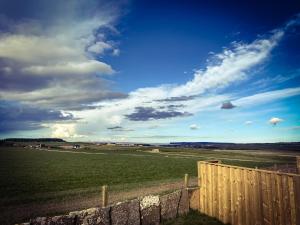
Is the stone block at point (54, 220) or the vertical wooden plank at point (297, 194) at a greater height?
the vertical wooden plank at point (297, 194)

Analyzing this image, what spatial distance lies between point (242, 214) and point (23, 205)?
12854mm

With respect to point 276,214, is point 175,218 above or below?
below

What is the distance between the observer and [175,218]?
1275 centimetres

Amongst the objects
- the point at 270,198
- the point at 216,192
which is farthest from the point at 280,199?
the point at 216,192

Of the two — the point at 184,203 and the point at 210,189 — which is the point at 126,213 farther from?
the point at 210,189

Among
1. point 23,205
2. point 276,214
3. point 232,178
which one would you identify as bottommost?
point 23,205

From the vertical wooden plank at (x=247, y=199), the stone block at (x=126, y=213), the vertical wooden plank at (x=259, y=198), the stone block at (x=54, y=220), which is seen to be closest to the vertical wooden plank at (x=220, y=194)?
the vertical wooden plank at (x=247, y=199)

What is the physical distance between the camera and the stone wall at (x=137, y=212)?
9553mm

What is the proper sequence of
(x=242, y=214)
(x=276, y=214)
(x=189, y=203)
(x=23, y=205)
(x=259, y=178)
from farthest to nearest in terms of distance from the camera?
(x=23, y=205), (x=189, y=203), (x=242, y=214), (x=259, y=178), (x=276, y=214)

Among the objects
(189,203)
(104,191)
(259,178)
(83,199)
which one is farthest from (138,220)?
(83,199)

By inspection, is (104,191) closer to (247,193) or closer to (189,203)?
(189,203)

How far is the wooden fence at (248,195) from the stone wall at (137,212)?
96 centimetres

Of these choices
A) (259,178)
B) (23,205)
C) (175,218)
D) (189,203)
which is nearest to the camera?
(259,178)

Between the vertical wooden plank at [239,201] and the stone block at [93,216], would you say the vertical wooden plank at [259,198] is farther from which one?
the stone block at [93,216]
